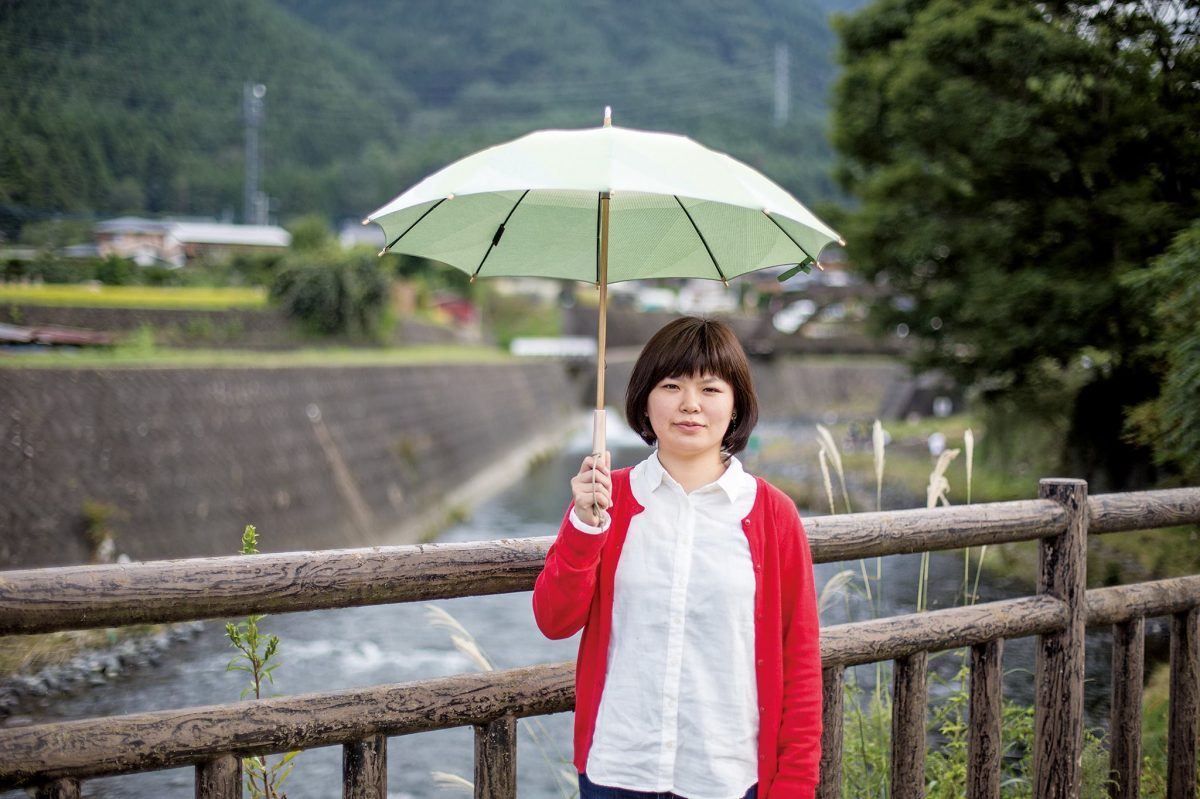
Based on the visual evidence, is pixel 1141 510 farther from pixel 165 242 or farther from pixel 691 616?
pixel 165 242

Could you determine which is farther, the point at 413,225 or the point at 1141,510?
the point at 1141,510

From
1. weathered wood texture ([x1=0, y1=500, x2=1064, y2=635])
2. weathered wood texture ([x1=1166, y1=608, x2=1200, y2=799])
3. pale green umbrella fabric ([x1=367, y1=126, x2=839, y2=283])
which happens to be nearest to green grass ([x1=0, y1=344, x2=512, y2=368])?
pale green umbrella fabric ([x1=367, y1=126, x2=839, y2=283])

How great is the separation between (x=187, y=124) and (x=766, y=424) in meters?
30.7

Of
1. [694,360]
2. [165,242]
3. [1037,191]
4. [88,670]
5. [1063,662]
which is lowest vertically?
[88,670]

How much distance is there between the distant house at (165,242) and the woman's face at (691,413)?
71.6 ft

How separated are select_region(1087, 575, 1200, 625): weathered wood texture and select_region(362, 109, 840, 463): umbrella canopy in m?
1.62

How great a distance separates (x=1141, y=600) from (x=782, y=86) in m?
95.4

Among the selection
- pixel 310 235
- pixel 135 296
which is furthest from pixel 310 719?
pixel 310 235

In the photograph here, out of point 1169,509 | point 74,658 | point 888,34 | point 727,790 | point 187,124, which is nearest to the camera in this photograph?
point 727,790

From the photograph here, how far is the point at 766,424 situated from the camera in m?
37.8

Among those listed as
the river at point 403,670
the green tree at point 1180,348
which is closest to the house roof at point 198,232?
the river at point 403,670

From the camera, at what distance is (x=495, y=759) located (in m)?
2.36

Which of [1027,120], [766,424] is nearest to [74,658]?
[1027,120]

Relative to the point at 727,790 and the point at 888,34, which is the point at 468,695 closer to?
the point at 727,790
